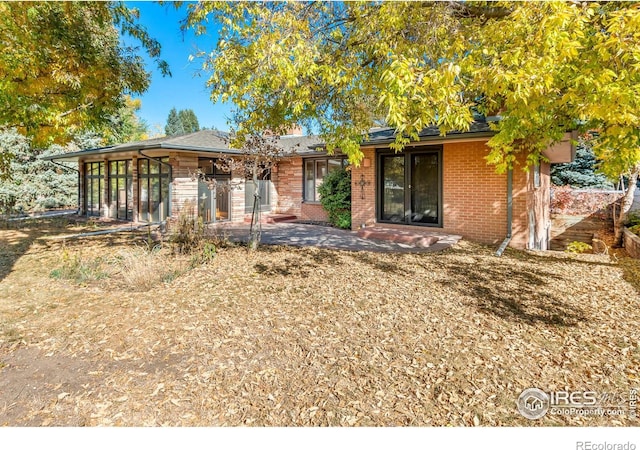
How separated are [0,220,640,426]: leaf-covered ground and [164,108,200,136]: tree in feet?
165

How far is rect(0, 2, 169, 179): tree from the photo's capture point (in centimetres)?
596

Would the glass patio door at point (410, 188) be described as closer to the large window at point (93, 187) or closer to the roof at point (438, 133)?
the roof at point (438, 133)

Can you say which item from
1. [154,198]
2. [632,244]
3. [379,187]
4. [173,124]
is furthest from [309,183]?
[173,124]

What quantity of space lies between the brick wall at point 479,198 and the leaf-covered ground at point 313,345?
8.79 feet

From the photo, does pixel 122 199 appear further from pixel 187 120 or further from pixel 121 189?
pixel 187 120

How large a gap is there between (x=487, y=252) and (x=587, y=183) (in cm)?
1253

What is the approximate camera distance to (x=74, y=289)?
555 cm

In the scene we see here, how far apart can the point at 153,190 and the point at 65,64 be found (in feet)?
24.0

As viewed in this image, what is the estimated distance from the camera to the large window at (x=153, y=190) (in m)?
13.3

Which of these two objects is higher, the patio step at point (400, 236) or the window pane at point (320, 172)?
the window pane at point (320, 172)

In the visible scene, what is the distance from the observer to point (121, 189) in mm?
15555

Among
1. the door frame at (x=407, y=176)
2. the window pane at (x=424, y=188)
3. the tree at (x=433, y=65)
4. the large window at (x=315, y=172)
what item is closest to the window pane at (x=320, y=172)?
the large window at (x=315, y=172)
